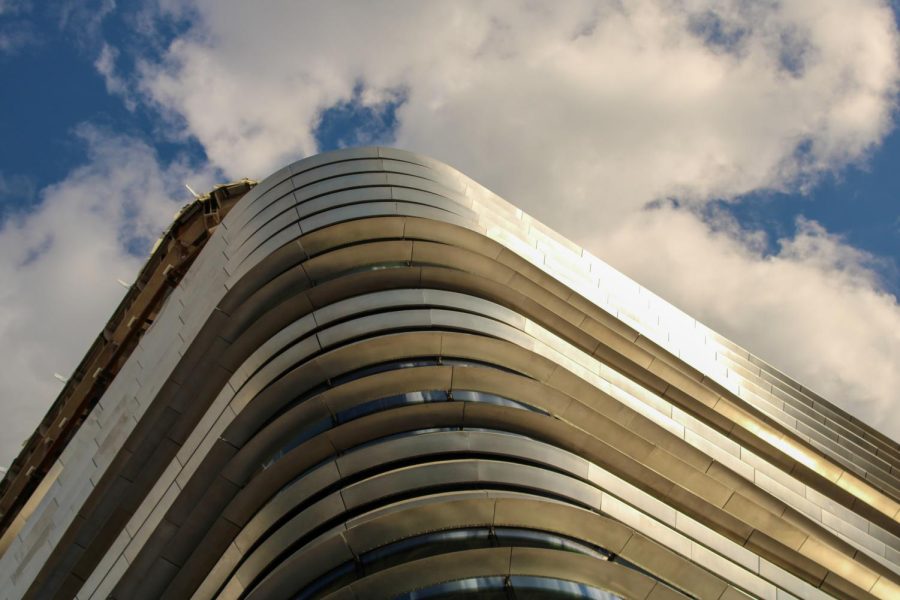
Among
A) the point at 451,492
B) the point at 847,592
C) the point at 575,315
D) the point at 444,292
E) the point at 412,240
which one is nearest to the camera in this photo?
the point at 451,492

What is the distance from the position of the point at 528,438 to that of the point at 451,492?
347cm

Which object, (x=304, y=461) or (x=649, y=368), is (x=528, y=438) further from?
(x=649, y=368)

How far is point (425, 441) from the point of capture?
2203cm

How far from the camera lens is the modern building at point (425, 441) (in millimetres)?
19922

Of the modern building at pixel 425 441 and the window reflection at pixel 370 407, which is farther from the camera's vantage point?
the window reflection at pixel 370 407

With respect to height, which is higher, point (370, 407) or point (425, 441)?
point (370, 407)

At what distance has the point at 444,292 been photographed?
93.0 ft

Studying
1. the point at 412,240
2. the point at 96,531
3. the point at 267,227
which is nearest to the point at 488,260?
the point at 412,240

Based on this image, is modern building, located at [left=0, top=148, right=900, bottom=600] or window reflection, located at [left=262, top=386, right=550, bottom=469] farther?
window reflection, located at [left=262, top=386, right=550, bottom=469]

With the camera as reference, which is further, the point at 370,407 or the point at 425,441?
the point at 370,407

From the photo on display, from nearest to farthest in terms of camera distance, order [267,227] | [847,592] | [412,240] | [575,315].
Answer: [847,592] < [412,240] < [267,227] < [575,315]

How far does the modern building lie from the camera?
65.4ft

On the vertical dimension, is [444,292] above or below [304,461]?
above

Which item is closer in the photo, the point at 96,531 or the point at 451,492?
the point at 451,492
